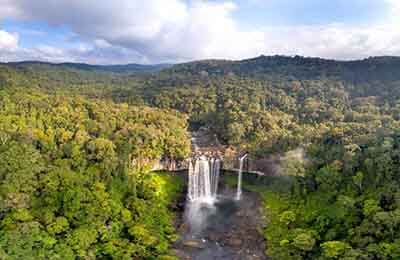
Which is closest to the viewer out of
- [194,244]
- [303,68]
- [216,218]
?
[194,244]

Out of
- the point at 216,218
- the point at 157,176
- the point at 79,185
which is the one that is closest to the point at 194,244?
the point at 216,218

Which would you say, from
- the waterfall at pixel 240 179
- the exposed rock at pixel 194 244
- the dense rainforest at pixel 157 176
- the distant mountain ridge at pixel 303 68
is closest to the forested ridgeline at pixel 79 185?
the dense rainforest at pixel 157 176

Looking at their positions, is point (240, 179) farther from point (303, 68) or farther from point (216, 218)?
point (303, 68)

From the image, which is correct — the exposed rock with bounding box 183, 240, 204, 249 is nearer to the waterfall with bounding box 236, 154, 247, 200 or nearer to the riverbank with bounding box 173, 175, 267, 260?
the riverbank with bounding box 173, 175, 267, 260

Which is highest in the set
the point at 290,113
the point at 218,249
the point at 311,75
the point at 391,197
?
the point at 311,75

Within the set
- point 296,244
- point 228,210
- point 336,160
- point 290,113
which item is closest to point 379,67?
point 290,113

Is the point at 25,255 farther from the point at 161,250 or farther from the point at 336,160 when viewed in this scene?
the point at 336,160

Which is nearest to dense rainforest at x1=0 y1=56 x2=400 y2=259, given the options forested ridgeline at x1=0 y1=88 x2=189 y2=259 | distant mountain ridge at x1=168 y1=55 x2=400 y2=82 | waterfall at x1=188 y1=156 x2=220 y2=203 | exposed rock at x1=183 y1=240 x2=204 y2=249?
forested ridgeline at x1=0 y1=88 x2=189 y2=259
